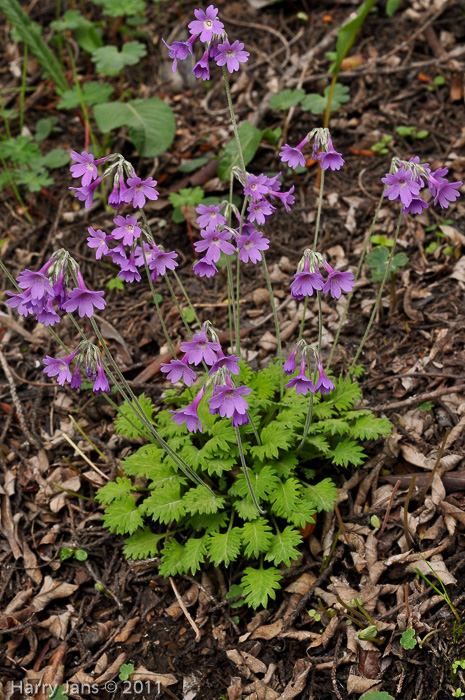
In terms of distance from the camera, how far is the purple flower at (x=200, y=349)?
2471 millimetres

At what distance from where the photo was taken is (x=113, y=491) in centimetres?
341

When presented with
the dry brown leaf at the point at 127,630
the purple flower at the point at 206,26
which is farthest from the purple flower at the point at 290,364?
the dry brown leaf at the point at 127,630

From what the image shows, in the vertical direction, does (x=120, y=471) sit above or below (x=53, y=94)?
below

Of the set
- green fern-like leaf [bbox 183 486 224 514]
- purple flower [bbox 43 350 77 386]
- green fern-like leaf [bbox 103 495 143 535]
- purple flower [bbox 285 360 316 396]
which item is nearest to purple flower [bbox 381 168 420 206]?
purple flower [bbox 285 360 316 396]

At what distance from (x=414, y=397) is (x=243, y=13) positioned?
15.6 ft

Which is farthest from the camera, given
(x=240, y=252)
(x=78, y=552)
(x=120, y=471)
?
(x=120, y=471)

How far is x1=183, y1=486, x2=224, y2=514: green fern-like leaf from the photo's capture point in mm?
3078

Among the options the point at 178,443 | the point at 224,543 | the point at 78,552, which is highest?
the point at 178,443

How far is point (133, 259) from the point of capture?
9.53ft

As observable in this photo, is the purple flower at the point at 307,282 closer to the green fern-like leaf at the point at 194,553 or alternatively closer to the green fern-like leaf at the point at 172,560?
the green fern-like leaf at the point at 194,553

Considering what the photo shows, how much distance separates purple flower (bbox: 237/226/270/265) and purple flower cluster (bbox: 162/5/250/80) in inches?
28.0

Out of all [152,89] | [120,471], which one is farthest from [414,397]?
[152,89]

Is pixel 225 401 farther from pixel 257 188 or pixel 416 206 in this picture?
pixel 416 206

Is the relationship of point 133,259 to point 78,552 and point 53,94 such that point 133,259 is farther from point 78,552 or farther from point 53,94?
point 53,94
